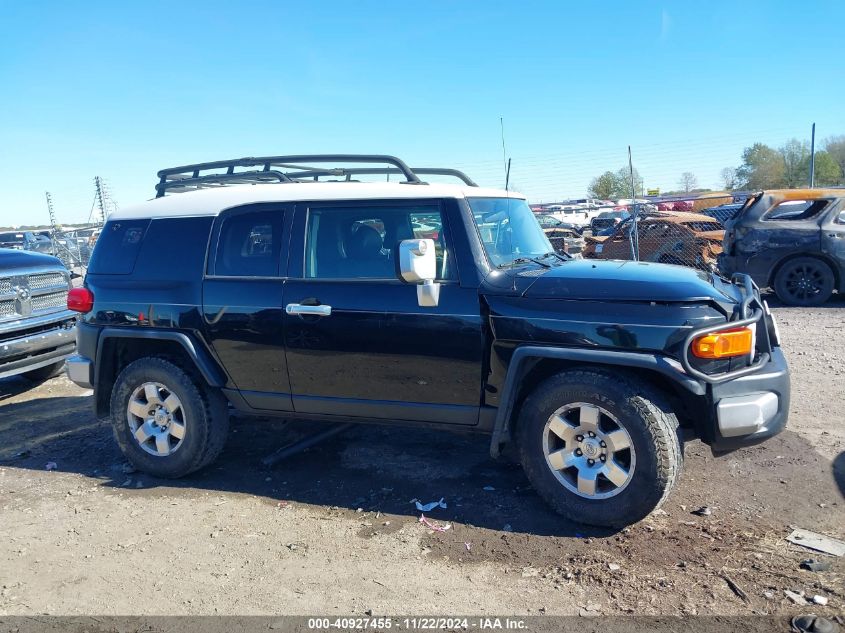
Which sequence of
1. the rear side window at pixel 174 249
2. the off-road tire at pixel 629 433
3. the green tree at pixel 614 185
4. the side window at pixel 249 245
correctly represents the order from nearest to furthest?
the off-road tire at pixel 629 433, the side window at pixel 249 245, the rear side window at pixel 174 249, the green tree at pixel 614 185

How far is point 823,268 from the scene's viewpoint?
9.94 metres

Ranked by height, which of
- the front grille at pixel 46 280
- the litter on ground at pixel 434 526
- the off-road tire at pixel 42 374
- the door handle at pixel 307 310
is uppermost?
the front grille at pixel 46 280

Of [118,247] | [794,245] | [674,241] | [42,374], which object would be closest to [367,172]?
[118,247]

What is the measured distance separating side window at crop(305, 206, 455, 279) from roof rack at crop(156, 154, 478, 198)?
1.24ft

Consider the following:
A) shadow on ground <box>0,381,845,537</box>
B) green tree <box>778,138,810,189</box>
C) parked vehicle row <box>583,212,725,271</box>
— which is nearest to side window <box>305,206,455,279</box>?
shadow on ground <box>0,381,845,537</box>

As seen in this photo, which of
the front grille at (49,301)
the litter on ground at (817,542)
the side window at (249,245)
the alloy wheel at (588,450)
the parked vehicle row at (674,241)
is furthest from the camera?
the parked vehicle row at (674,241)

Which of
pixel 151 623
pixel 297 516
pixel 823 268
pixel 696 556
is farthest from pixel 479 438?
pixel 823 268

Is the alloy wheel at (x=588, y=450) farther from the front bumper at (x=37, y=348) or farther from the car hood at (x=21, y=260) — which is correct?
the car hood at (x=21, y=260)

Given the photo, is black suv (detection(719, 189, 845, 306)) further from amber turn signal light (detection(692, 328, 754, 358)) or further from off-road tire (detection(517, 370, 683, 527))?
off-road tire (detection(517, 370, 683, 527))

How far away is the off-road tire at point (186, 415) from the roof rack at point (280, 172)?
1433 mm

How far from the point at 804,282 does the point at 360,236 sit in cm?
860

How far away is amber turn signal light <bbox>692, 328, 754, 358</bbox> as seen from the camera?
3.41 m

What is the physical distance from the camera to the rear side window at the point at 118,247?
15.7 feet

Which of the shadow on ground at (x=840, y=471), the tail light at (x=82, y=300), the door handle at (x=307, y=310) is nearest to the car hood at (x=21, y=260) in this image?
the tail light at (x=82, y=300)
